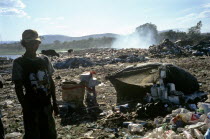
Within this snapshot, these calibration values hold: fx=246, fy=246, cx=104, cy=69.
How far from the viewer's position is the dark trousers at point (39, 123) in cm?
296

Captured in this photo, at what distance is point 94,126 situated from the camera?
4.89m

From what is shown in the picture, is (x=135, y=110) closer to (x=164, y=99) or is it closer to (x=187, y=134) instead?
(x=164, y=99)

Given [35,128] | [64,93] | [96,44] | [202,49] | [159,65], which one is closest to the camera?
[35,128]

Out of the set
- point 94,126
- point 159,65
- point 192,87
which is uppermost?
point 159,65

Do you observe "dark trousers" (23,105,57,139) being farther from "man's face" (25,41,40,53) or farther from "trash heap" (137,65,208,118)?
"trash heap" (137,65,208,118)

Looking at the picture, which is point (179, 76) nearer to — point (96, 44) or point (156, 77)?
point (156, 77)

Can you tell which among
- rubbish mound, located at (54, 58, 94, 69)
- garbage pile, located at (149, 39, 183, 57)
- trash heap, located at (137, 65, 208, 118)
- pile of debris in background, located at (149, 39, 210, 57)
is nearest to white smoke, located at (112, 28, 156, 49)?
garbage pile, located at (149, 39, 183, 57)

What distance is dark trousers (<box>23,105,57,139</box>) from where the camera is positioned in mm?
2955

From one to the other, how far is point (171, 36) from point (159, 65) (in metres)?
47.8

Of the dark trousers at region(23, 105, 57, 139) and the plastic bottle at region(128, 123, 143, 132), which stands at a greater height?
the dark trousers at region(23, 105, 57, 139)

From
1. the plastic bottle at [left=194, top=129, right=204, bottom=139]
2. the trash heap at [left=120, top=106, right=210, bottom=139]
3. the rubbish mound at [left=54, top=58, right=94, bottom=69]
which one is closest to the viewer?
the plastic bottle at [left=194, top=129, right=204, bottom=139]

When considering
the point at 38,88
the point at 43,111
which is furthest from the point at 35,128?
the point at 38,88

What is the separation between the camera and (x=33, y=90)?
2.95 m

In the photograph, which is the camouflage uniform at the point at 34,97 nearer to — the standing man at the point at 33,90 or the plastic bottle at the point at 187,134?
the standing man at the point at 33,90
